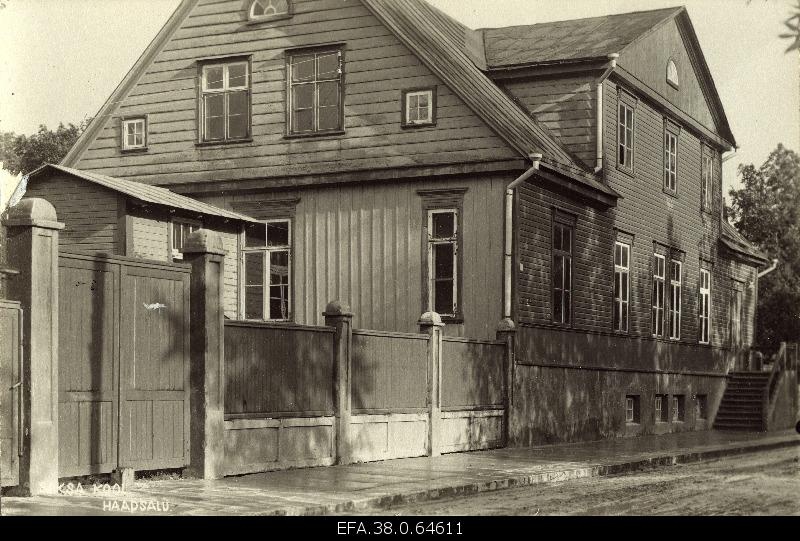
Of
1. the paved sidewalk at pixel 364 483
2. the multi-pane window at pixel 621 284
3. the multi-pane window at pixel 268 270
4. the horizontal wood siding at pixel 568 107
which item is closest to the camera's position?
the paved sidewalk at pixel 364 483

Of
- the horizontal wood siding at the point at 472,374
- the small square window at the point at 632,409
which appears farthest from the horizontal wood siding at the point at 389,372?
the small square window at the point at 632,409

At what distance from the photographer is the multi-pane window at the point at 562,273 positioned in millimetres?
25219

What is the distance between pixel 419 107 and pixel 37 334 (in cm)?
1248

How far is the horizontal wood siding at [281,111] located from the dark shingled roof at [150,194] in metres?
1.33

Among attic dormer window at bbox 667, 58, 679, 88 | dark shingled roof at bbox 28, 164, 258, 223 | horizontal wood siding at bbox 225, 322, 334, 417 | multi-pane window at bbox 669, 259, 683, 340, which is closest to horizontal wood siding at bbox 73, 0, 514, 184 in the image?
dark shingled roof at bbox 28, 164, 258, 223

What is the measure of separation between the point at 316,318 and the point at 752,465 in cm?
841

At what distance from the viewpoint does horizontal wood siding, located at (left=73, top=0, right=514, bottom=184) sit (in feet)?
77.8

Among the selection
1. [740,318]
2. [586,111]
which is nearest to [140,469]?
[586,111]

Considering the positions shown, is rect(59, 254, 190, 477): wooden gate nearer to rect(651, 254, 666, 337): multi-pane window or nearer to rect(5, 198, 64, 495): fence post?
rect(5, 198, 64, 495): fence post

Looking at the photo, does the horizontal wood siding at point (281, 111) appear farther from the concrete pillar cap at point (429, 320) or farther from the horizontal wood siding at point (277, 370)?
the horizontal wood siding at point (277, 370)

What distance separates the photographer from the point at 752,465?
66.4ft

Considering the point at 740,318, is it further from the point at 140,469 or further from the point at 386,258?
the point at 140,469

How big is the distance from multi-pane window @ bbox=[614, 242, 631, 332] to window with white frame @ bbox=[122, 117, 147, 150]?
34.0 ft

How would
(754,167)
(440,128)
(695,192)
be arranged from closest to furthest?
(440,128) < (695,192) < (754,167)
